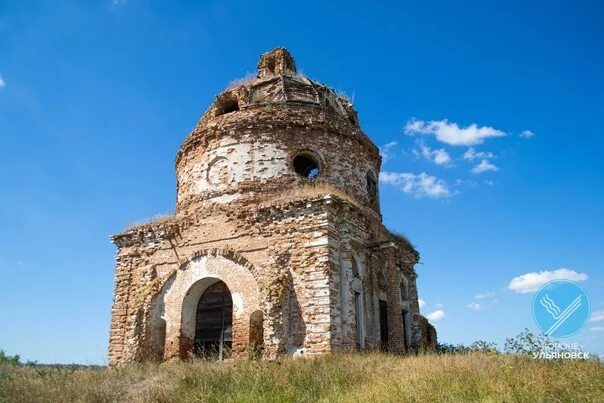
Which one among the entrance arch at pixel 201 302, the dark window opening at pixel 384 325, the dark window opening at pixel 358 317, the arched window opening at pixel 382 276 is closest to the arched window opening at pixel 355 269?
the dark window opening at pixel 358 317

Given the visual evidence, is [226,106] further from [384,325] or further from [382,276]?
[384,325]

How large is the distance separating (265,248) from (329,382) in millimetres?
4767

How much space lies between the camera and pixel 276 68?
1792cm

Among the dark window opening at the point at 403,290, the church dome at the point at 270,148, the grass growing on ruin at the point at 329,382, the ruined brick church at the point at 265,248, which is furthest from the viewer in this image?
the dark window opening at the point at 403,290

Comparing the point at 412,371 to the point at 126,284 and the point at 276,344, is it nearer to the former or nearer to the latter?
the point at 276,344

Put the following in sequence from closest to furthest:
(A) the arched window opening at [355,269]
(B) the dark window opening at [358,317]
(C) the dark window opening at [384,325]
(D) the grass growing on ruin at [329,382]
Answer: (D) the grass growing on ruin at [329,382] → (B) the dark window opening at [358,317] → (A) the arched window opening at [355,269] → (C) the dark window opening at [384,325]

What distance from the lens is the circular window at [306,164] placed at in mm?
14562

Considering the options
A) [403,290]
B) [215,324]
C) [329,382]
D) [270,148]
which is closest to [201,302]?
[215,324]

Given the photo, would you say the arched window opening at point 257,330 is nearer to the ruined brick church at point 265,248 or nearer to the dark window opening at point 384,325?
the ruined brick church at point 265,248

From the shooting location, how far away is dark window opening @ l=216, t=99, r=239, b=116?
16.1m

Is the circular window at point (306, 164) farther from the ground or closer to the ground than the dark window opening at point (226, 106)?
closer to the ground

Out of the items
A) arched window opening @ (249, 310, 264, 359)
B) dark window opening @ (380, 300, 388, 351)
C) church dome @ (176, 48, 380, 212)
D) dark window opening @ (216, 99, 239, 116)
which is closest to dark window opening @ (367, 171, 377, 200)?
church dome @ (176, 48, 380, 212)

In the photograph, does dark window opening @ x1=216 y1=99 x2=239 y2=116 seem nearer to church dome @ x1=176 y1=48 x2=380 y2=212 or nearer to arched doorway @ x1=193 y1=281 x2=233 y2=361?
church dome @ x1=176 y1=48 x2=380 y2=212

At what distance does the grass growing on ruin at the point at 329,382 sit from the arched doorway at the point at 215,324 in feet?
9.28
